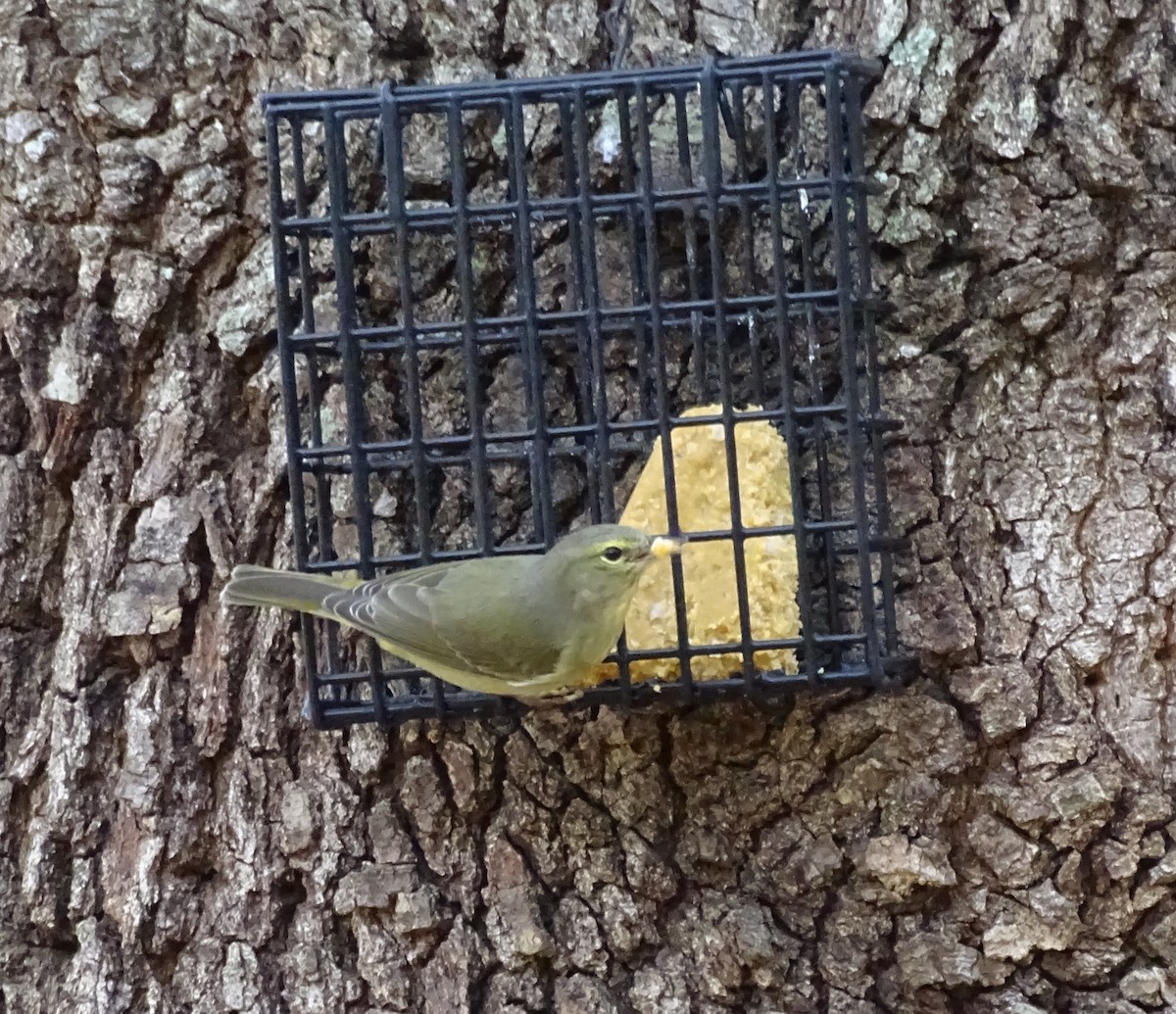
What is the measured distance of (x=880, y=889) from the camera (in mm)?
3141

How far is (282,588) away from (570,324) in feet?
2.67

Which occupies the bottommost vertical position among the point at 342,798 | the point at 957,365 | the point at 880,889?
the point at 880,889

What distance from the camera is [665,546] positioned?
286 centimetres

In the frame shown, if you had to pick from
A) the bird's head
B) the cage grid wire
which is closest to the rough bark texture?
the cage grid wire

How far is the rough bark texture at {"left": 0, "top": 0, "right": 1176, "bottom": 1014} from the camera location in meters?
3.11

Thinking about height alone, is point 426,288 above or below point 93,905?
A: above

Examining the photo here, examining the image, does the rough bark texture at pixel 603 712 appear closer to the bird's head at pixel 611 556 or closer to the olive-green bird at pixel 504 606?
the olive-green bird at pixel 504 606

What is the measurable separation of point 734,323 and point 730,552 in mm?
498

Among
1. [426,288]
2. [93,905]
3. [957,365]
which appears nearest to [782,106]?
[957,365]

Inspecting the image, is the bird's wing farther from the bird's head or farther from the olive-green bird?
the bird's head

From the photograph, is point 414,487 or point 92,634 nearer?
point 414,487

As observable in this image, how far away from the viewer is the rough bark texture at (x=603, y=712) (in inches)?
122

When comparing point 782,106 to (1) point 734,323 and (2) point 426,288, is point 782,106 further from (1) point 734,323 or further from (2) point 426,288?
(2) point 426,288

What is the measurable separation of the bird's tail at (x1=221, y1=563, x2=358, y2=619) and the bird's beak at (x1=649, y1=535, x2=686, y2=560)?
2.08 feet
